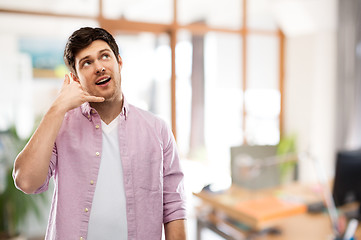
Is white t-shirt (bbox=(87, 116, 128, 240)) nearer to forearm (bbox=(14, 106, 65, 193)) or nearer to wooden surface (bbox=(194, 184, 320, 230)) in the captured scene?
forearm (bbox=(14, 106, 65, 193))

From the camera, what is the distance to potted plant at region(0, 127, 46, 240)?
281 cm

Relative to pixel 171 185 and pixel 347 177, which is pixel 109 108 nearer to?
pixel 171 185

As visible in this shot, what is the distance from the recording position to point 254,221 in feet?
7.56

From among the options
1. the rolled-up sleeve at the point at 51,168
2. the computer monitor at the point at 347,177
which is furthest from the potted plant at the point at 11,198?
the computer monitor at the point at 347,177

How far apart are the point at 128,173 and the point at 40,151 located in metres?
0.28

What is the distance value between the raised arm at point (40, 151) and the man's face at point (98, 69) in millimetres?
71

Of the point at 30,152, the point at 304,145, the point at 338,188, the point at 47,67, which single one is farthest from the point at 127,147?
the point at 304,145

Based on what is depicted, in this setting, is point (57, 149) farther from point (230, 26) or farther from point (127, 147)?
point (230, 26)

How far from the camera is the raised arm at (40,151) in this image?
0.93 metres

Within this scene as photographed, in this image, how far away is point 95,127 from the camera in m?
1.10

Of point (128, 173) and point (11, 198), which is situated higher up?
point (128, 173)

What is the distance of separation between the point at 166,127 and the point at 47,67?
7.55ft

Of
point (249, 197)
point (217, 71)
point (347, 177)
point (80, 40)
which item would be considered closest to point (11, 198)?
point (249, 197)

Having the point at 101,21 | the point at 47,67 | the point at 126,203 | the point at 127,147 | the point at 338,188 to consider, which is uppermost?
the point at 101,21
